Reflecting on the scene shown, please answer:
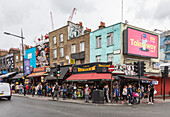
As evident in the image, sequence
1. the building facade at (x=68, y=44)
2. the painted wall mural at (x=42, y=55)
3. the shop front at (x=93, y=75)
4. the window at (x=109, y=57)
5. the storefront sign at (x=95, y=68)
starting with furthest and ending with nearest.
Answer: the painted wall mural at (x=42, y=55) → the building facade at (x=68, y=44) → the window at (x=109, y=57) → the storefront sign at (x=95, y=68) → the shop front at (x=93, y=75)

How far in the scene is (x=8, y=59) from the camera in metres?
40.2

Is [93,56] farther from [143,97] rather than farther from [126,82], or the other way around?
[143,97]

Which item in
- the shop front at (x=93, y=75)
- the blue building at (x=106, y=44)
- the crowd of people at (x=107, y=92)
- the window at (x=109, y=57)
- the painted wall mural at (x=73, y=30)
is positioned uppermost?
the painted wall mural at (x=73, y=30)

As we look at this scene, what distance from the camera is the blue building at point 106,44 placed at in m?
18.7

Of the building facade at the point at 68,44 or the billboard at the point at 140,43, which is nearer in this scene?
the billboard at the point at 140,43

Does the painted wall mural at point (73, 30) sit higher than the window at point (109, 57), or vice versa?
the painted wall mural at point (73, 30)

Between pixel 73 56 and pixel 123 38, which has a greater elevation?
pixel 123 38

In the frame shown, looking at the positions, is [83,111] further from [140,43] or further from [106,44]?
[140,43]

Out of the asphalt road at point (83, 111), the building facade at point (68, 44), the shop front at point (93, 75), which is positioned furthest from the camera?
the building facade at point (68, 44)

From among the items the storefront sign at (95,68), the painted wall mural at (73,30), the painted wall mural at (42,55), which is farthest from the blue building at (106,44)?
the painted wall mural at (42,55)

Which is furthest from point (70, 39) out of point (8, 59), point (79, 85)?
point (8, 59)

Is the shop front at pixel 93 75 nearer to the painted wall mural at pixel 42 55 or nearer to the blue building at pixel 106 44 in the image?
the blue building at pixel 106 44

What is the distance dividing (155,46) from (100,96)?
13.4 metres

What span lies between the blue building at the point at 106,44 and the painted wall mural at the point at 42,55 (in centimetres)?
1060
